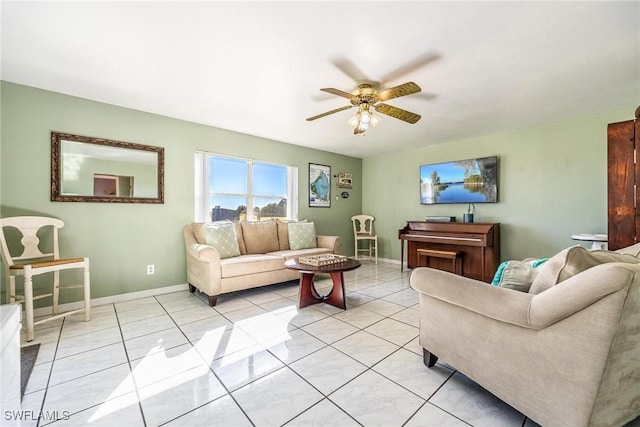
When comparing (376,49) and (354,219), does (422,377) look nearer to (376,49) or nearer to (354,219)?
(376,49)

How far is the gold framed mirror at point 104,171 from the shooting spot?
269 centimetres

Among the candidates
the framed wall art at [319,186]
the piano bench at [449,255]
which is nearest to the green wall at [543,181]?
the piano bench at [449,255]

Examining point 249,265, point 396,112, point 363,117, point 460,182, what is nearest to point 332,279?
point 249,265

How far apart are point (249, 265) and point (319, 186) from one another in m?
2.45

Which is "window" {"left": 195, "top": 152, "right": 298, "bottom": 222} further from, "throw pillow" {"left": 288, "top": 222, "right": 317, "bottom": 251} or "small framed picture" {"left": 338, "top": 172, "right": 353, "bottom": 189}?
"small framed picture" {"left": 338, "top": 172, "right": 353, "bottom": 189}

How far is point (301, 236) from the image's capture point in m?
4.18

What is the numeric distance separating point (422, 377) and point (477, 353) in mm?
432

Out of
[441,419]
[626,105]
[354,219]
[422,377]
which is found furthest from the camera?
[354,219]

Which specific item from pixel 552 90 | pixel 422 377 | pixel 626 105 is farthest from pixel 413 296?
pixel 626 105

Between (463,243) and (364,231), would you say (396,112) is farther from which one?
(364,231)

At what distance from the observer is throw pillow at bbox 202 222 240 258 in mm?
3277

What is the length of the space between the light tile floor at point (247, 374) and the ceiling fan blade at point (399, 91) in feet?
6.59

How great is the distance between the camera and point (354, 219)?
5.66 m

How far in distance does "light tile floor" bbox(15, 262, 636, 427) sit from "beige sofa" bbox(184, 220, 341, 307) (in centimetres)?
39
